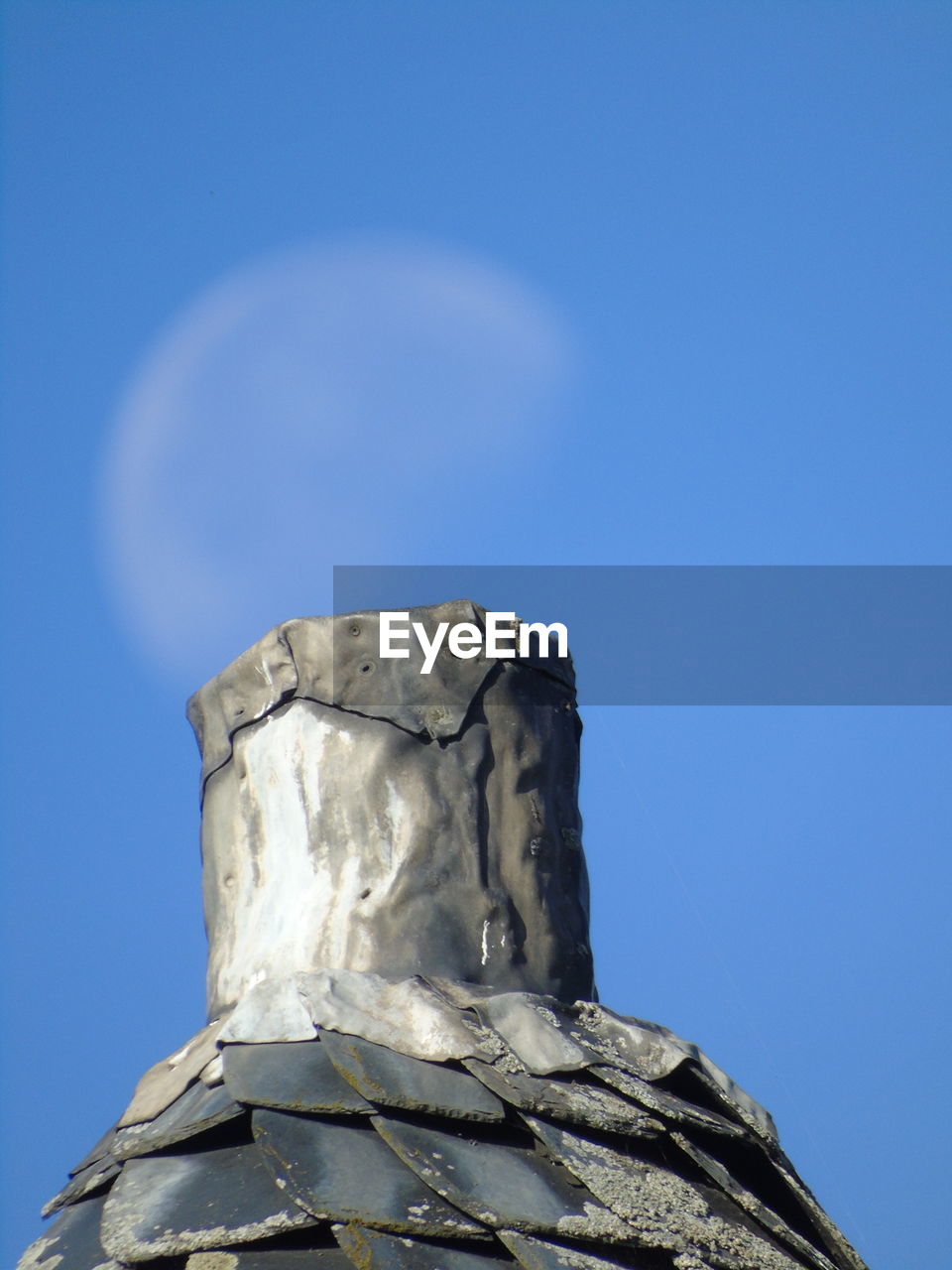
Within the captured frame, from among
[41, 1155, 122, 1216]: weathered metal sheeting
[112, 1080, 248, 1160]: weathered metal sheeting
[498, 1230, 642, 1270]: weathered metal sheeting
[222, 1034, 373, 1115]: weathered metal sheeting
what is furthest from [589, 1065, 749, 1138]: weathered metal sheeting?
[41, 1155, 122, 1216]: weathered metal sheeting

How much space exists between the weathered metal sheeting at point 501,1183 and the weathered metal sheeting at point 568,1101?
0.08 m

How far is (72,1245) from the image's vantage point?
292 cm

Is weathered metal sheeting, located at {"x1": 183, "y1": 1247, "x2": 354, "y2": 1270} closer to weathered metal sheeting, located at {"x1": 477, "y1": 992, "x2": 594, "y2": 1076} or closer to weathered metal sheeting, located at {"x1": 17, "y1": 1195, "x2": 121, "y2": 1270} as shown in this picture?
weathered metal sheeting, located at {"x1": 17, "y1": 1195, "x2": 121, "y2": 1270}

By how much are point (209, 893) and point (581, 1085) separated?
3.76ft

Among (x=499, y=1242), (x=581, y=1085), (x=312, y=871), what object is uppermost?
(x=312, y=871)

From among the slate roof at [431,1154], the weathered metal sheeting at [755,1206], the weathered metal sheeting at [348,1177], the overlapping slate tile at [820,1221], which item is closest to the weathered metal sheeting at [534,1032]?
the slate roof at [431,1154]

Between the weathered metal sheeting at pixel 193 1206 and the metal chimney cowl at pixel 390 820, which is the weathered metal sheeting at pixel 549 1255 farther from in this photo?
the metal chimney cowl at pixel 390 820

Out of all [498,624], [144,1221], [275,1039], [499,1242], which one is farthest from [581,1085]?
[498,624]

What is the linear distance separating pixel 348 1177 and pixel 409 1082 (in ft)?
0.79

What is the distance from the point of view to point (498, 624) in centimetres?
369

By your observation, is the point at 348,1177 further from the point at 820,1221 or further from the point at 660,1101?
the point at 820,1221

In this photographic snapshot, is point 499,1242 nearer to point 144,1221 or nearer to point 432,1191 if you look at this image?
point 432,1191

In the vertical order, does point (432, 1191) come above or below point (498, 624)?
below

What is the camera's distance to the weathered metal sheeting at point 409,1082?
2.91m
